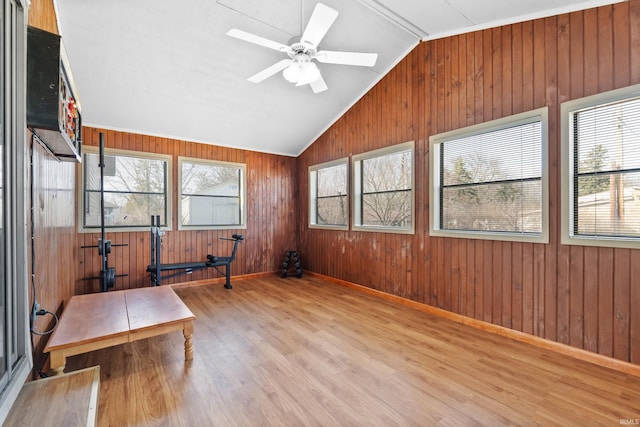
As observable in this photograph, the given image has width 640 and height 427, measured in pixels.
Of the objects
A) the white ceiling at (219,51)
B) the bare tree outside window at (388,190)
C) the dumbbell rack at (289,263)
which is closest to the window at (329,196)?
the bare tree outside window at (388,190)

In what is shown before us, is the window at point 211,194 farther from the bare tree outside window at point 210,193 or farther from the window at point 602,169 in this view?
the window at point 602,169

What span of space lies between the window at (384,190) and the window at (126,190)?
3334 millimetres

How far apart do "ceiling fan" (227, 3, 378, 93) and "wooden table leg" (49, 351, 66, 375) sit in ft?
8.64

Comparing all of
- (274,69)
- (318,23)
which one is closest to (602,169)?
(318,23)

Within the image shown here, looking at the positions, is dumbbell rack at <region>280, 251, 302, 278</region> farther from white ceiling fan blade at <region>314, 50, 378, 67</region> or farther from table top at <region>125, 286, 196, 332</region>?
white ceiling fan blade at <region>314, 50, 378, 67</region>

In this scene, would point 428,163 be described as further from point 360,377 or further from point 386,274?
point 360,377

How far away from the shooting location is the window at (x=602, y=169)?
2.31m

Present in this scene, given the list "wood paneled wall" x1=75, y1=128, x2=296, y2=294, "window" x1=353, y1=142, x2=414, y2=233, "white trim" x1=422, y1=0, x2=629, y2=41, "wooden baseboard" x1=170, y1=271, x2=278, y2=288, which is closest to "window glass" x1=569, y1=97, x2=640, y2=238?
"white trim" x1=422, y1=0, x2=629, y2=41

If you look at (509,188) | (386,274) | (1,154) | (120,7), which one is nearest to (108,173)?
(120,7)

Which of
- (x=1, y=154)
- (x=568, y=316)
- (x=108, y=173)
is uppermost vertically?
(x=108, y=173)

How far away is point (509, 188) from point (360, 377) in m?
2.48

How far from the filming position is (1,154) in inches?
48.4

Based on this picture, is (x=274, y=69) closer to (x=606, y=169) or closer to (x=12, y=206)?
(x=12, y=206)

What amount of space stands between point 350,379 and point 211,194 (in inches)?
169
